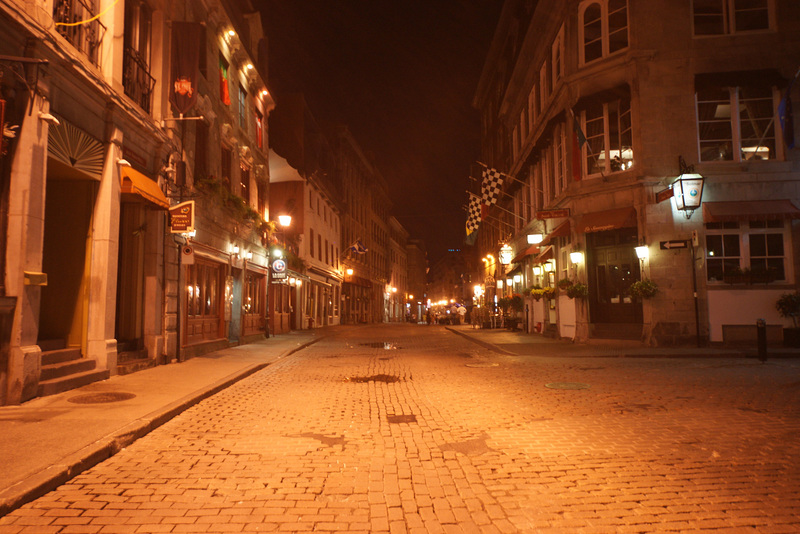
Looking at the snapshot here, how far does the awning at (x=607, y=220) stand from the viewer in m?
17.4

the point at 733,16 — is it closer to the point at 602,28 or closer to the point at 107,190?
the point at 602,28

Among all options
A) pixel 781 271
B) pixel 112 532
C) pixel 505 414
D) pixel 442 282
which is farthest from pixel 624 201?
pixel 442 282

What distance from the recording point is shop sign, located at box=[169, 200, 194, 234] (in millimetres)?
13188

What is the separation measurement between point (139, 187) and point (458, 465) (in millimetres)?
9076

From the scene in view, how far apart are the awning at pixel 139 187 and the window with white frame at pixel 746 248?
51.4ft

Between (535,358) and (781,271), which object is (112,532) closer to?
(535,358)

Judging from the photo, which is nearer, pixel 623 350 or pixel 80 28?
pixel 80 28

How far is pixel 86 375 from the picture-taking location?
9.70 m

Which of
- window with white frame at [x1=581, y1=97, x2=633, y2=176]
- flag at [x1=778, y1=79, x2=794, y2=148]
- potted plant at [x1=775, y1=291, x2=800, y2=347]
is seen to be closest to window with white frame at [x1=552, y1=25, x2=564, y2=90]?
window with white frame at [x1=581, y1=97, x2=633, y2=176]

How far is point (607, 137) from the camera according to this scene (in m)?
18.8

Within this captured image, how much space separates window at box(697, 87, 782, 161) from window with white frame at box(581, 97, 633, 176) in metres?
2.15

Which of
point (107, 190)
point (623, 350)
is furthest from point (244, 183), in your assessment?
point (623, 350)

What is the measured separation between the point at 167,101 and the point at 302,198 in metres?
14.3

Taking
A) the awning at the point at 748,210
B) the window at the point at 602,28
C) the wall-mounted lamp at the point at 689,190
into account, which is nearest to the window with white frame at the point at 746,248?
the awning at the point at 748,210
